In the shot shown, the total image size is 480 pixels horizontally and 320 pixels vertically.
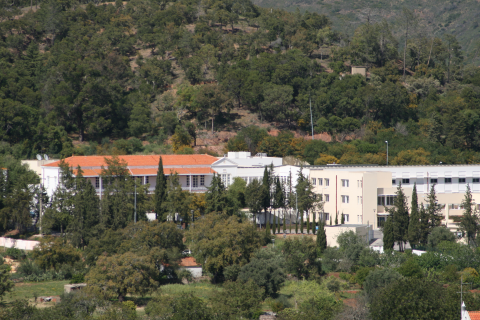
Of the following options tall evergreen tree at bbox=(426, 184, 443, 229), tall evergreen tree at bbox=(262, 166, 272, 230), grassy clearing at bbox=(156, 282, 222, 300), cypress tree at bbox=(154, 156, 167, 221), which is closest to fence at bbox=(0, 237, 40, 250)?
cypress tree at bbox=(154, 156, 167, 221)

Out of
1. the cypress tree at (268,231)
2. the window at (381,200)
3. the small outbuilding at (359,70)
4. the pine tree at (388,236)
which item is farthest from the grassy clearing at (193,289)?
the small outbuilding at (359,70)

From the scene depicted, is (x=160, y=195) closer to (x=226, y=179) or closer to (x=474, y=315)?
(x=226, y=179)

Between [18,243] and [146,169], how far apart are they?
14.6 m

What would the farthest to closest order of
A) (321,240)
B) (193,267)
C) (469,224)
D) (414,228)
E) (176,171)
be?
(176,171)
(469,224)
(414,228)
(321,240)
(193,267)

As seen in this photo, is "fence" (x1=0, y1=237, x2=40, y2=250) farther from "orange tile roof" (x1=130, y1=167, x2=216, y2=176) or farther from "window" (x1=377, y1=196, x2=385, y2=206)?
"window" (x1=377, y1=196, x2=385, y2=206)

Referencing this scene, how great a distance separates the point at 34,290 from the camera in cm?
3947

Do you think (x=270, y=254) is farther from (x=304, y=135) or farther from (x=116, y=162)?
→ (x=304, y=135)

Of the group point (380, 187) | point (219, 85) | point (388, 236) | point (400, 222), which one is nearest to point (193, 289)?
point (388, 236)

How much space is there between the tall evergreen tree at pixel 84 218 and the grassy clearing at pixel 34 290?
267 inches

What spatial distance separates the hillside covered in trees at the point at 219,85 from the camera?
77.5 meters

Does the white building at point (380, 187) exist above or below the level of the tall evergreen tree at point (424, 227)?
above

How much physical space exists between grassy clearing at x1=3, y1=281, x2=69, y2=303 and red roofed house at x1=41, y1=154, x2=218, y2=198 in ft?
54.7

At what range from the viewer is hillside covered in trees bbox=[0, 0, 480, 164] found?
77500 millimetres

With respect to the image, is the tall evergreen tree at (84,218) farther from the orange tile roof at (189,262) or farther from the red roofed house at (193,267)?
the red roofed house at (193,267)
